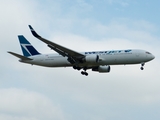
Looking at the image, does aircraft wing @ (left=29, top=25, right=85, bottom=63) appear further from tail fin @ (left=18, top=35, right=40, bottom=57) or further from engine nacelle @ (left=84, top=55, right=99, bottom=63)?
tail fin @ (left=18, top=35, right=40, bottom=57)

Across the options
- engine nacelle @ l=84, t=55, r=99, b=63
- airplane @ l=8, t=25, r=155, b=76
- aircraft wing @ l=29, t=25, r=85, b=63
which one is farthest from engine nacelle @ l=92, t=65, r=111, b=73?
engine nacelle @ l=84, t=55, r=99, b=63

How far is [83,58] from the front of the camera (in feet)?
212

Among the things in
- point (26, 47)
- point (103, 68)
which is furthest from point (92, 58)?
point (26, 47)

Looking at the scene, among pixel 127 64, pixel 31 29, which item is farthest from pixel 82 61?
pixel 31 29

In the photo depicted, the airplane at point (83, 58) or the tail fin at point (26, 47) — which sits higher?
the tail fin at point (26, 47)

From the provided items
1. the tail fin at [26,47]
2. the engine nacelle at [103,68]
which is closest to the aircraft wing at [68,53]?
the engine nacelle at [103,68]

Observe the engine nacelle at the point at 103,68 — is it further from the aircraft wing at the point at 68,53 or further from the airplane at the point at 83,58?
the aircraft wing at the point at 68,53

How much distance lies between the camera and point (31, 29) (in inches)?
2232

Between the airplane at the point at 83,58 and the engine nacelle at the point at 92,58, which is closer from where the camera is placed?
the airplane at the point at 83,58

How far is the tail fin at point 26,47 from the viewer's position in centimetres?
7050

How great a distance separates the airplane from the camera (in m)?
62.2

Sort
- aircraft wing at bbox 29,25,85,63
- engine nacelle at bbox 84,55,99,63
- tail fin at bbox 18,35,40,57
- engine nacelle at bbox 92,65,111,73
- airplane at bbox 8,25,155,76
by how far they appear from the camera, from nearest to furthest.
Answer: airplane at bbox 8,25,155,76 → aircraft wing at bbox 29,25,85,63 → engine nacelle at bbox 84,55,99,63 → engine nacelle at bbox 92,65,111,73 → tail fin at bbox 18,35,40,57

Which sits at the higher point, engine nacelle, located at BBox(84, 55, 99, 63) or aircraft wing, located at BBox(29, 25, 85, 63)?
aircraft wing, located at BBox(29, 25, 85, 63)

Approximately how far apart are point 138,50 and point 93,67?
913 centimetres
